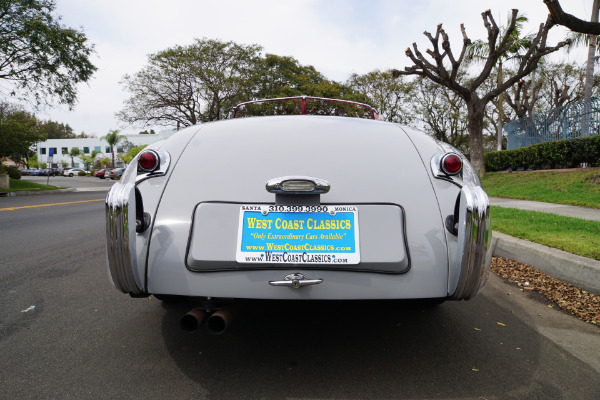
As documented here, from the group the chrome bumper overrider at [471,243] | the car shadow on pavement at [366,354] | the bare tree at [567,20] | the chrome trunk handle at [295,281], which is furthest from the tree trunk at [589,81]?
the chrome trunk handle at [295,281]

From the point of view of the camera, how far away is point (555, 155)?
452 inches

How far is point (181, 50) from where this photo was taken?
28.6m

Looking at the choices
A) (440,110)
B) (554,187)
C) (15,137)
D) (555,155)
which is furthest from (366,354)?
(440,110)

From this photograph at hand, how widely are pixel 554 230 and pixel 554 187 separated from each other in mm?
5653

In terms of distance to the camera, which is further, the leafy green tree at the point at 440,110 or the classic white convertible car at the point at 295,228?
the leafy green tree at the point at 440,110

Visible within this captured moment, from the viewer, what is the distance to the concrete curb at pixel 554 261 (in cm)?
299

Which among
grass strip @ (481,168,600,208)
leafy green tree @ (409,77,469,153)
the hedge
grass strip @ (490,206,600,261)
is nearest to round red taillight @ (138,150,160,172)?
grass strip @ (490,206,600,261)

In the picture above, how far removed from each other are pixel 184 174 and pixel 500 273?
3183mm

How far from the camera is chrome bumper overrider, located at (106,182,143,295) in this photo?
65.9 inches

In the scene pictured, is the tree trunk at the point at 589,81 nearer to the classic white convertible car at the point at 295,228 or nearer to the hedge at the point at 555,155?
the hedge at the point at 555,155

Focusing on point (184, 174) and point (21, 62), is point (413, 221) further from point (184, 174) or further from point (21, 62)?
point (21, 62)

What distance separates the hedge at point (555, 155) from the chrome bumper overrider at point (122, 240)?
12025 millimetres

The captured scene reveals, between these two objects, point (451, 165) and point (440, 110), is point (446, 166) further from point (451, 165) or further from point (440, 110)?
point (440, 110)

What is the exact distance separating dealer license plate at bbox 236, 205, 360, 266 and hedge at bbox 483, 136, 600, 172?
37.4 feet
